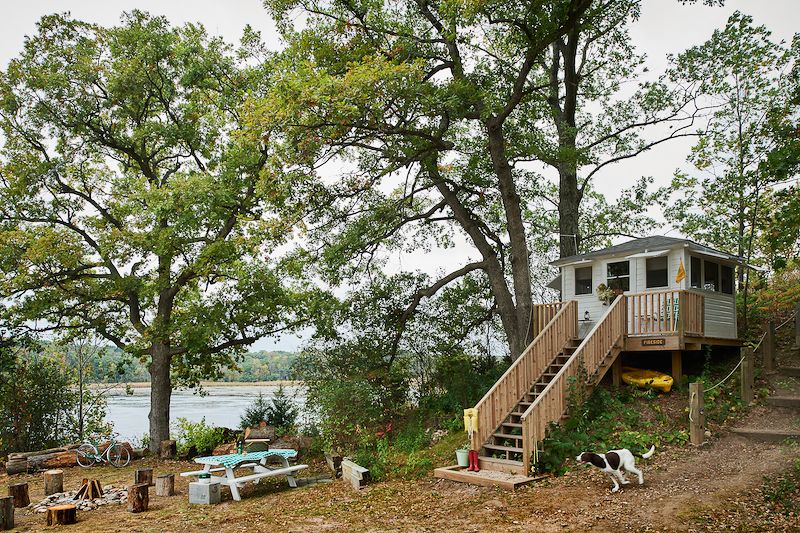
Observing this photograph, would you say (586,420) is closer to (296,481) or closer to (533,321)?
(533,321)

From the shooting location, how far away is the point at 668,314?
1324cm

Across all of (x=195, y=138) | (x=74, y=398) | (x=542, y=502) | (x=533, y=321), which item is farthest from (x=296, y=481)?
(x=195, y=138)

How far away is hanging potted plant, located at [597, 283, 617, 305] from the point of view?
575 inches

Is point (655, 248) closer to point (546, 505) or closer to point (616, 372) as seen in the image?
point (616, 372)

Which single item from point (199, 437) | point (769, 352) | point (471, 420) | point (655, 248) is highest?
point (655, 248)

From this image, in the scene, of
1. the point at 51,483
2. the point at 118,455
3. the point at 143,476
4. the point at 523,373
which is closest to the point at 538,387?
the point at 523,373

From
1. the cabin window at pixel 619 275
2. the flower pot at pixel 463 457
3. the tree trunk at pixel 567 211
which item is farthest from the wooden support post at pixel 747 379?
the tree trunk at pixel 567 211

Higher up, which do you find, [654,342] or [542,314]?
[542,314]

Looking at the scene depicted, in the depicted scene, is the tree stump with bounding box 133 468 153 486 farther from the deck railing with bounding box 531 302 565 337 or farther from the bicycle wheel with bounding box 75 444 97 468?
the deck railing with bounding box 531 302 565 337

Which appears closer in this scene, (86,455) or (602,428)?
(602,428)

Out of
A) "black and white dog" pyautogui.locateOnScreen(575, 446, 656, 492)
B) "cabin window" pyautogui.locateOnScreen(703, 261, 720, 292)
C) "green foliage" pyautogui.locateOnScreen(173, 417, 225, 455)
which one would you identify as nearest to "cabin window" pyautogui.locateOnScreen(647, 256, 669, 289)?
"cabin window" pyautogui.locateOnScreen(703, 261, 720, 292)

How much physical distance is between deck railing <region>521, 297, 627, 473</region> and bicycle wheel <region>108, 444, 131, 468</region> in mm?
10963

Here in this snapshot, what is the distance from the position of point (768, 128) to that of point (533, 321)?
8.73 metres

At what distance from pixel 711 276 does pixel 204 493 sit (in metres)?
11.5
